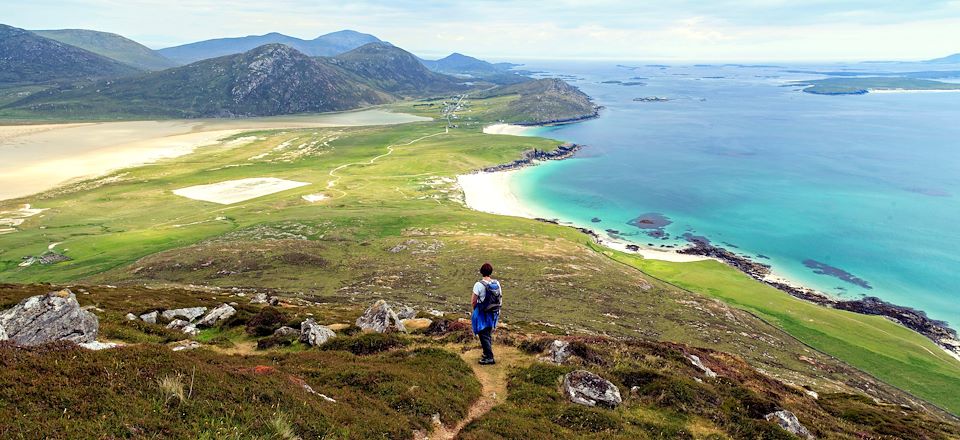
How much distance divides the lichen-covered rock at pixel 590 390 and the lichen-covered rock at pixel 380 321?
14658 mm

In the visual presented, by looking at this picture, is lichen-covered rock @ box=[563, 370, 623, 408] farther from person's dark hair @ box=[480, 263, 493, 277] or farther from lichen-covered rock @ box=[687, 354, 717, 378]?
lichen-covered rock @ box=[687, 354, 717, 378]

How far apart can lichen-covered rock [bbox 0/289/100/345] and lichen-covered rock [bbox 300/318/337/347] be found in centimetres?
1098

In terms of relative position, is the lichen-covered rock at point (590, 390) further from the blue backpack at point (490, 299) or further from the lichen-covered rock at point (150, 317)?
the lichen-covered rock at point (150, 317)

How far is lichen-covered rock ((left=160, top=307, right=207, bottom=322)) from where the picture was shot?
3503 cm

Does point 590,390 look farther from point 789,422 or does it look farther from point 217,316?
point 217,316

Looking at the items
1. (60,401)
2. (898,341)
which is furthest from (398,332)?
(898,341)

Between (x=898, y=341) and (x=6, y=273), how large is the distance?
14030 cm

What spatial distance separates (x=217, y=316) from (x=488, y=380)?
24.3 meters

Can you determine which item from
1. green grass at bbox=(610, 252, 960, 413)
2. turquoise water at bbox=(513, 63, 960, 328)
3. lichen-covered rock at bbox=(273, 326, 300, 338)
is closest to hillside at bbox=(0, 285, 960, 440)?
lichen-covered rock at bbox=(273, 326, 300, 338)

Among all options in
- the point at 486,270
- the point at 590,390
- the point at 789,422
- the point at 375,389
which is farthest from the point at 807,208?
the point at 375,389

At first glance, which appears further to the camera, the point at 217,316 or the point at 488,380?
the point at 217,316

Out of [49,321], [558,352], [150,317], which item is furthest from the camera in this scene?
[150,317]

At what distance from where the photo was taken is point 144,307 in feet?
121

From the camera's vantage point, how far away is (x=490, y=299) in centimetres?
2238
